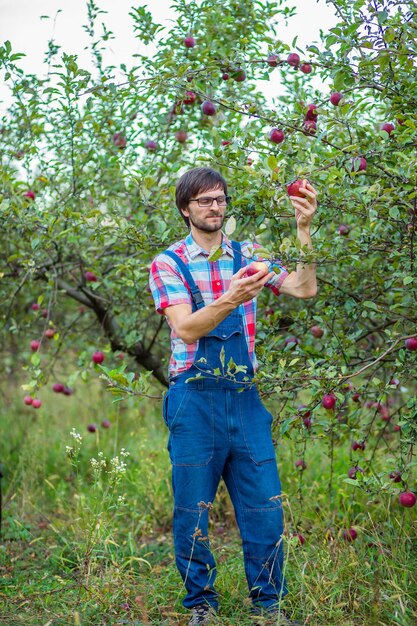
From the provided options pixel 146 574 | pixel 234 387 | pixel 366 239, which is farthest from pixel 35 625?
pixel 366 239

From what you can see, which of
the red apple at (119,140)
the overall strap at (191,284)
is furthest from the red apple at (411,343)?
the red apple at (119,140)

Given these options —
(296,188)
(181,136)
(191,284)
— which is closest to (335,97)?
(296,188)

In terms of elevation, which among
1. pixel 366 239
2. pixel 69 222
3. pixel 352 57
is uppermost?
pixel 352 57

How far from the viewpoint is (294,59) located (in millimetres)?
3074

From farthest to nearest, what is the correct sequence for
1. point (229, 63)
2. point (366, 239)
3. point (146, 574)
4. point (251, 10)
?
1. point (251, 10)
2. point (146, 574)
3. point (229, 63)
4. point (366, 239)

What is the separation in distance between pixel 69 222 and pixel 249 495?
70.7 inches

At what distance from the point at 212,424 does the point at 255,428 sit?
0.56 feet

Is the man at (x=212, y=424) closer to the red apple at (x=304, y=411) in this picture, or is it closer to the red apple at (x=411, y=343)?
the red apple at (x=304, y=411)

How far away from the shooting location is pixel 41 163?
3.89m

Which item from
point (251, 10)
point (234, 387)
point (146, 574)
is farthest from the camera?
point (251, 10)

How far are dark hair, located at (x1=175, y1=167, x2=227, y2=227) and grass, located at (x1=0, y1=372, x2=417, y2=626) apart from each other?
1.02m

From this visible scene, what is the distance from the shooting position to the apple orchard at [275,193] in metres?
2.76

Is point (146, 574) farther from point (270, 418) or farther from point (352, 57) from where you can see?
point (352, 57)

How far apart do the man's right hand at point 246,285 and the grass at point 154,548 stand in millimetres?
750
